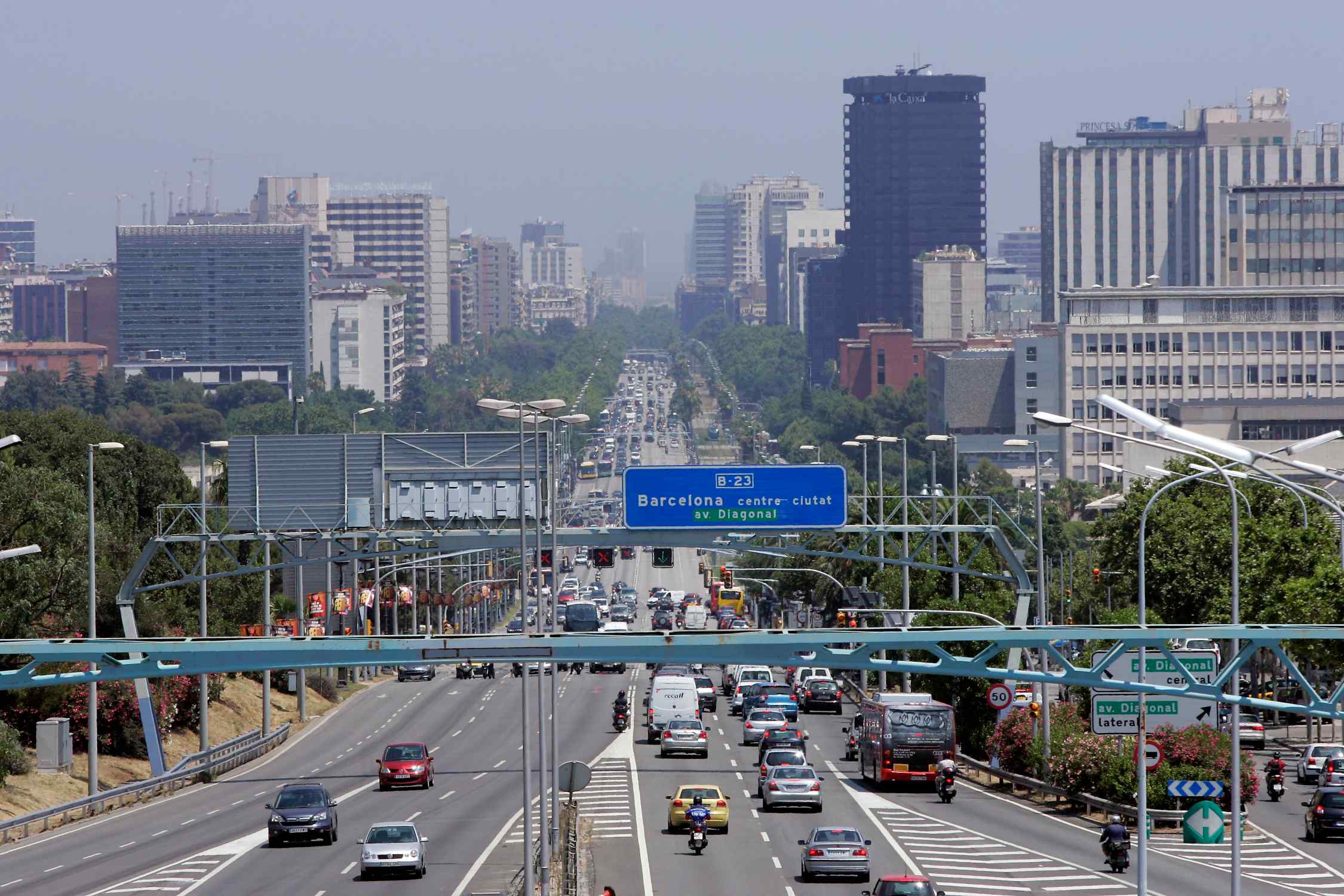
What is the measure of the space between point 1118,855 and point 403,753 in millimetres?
30529

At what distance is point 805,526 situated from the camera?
224 feet

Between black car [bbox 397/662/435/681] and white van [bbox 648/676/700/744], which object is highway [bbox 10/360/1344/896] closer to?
white van [bbox 648/676/700/744]

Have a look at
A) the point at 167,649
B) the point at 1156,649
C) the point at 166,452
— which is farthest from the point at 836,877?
the point at 166,452

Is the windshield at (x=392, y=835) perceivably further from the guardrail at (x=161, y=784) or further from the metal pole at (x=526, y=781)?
the guardrail at (x=161, y=784)

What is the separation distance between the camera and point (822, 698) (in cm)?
9994

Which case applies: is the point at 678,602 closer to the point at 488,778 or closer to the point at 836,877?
the point at 488,778

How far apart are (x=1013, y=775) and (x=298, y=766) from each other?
28.9 m

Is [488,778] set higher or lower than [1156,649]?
lower

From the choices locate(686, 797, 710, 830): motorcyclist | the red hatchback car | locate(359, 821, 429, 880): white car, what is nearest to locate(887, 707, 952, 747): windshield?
locate(686, 797, 710, 830): motorcyclist

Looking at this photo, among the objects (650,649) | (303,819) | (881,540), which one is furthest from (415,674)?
(650,649)

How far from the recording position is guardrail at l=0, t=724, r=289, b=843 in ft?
197

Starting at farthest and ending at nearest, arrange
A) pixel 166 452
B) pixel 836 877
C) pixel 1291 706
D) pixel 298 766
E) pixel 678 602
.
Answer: pixel 678 602, pixel 166 452, pixel 298 766, pixel 836 877, pixel 1291 706

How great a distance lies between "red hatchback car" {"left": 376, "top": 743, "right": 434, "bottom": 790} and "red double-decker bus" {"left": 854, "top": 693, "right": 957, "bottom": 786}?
51.1 feet

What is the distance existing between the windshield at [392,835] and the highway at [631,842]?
1078 millimetres
